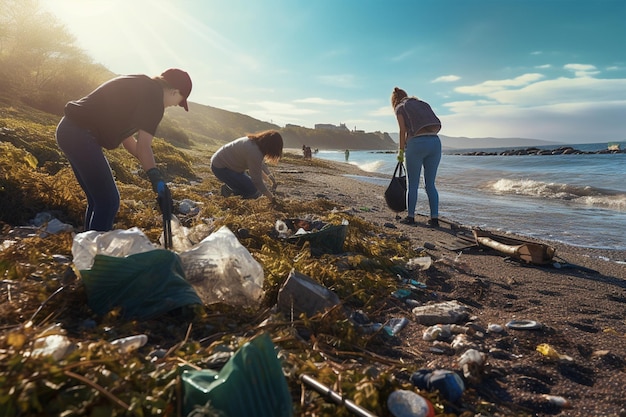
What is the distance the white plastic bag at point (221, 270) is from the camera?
2.17 metres

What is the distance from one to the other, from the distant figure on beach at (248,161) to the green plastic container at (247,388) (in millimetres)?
4705

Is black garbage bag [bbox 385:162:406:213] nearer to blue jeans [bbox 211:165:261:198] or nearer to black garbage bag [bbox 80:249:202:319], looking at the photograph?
blue jeans [bbox 211:165:261:198]

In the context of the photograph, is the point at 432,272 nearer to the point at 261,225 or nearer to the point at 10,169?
the point at 261,225

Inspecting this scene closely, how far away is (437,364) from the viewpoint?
6.50 ft

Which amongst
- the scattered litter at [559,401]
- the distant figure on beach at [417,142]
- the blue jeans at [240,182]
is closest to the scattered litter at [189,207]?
the blue jeans at [240,182]

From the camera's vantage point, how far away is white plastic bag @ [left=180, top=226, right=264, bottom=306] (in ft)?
7.11

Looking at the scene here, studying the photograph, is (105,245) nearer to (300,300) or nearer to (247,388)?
(300,300)

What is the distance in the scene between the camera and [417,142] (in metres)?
6.13

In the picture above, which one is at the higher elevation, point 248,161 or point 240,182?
point 248,161

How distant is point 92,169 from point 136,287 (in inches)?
60.4

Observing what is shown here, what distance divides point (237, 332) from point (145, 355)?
0.47m

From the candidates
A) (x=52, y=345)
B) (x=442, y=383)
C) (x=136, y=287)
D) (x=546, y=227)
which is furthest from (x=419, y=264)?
(x=546, y=227)

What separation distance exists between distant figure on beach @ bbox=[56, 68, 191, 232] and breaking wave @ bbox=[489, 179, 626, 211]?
11.9 m

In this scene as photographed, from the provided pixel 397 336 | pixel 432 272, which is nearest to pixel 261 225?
pixel 432 272
